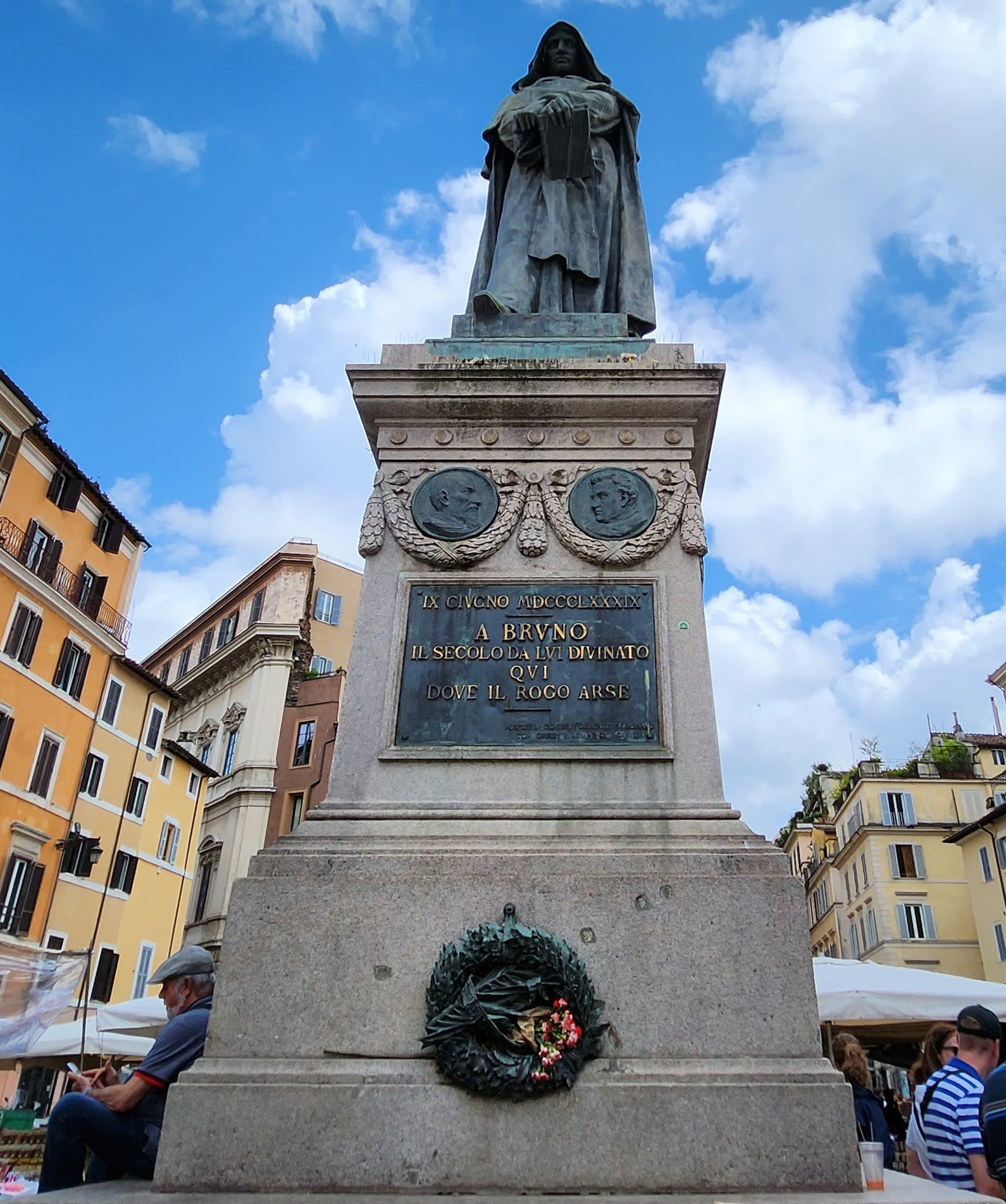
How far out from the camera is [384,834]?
4859mm

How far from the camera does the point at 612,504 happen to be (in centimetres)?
597

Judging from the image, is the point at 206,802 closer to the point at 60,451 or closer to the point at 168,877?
the point at 168,877

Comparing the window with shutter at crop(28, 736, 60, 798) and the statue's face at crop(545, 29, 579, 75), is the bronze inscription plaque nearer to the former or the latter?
the statue's face at crop(545, 29, 579, 75)

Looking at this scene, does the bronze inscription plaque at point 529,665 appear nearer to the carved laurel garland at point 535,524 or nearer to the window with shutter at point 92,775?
the carved laurel garland at point 535,524

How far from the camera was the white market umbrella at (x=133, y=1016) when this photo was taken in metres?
12.8

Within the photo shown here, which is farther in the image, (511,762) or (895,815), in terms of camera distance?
(895,815)

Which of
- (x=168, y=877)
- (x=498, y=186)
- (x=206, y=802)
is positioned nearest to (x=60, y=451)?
(x=168, y=877)

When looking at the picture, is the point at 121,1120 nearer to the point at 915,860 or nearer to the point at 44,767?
the point at 44,767

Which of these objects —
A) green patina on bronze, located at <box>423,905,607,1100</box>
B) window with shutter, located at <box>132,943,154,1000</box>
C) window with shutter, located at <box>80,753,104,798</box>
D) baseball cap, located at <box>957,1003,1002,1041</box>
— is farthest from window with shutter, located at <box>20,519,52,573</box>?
baseball cap, located at <box>957,1003,1002,1041</box>

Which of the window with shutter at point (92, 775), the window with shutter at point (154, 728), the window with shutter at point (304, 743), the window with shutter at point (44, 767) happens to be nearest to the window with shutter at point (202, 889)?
the window with shutter at point (304, 743)

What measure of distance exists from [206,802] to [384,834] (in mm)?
46710

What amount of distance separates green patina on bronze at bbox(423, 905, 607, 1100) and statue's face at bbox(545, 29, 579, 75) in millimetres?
7213

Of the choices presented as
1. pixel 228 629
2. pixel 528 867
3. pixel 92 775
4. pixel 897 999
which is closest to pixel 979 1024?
pixel 528 867

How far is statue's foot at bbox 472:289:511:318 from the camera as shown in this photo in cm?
704
